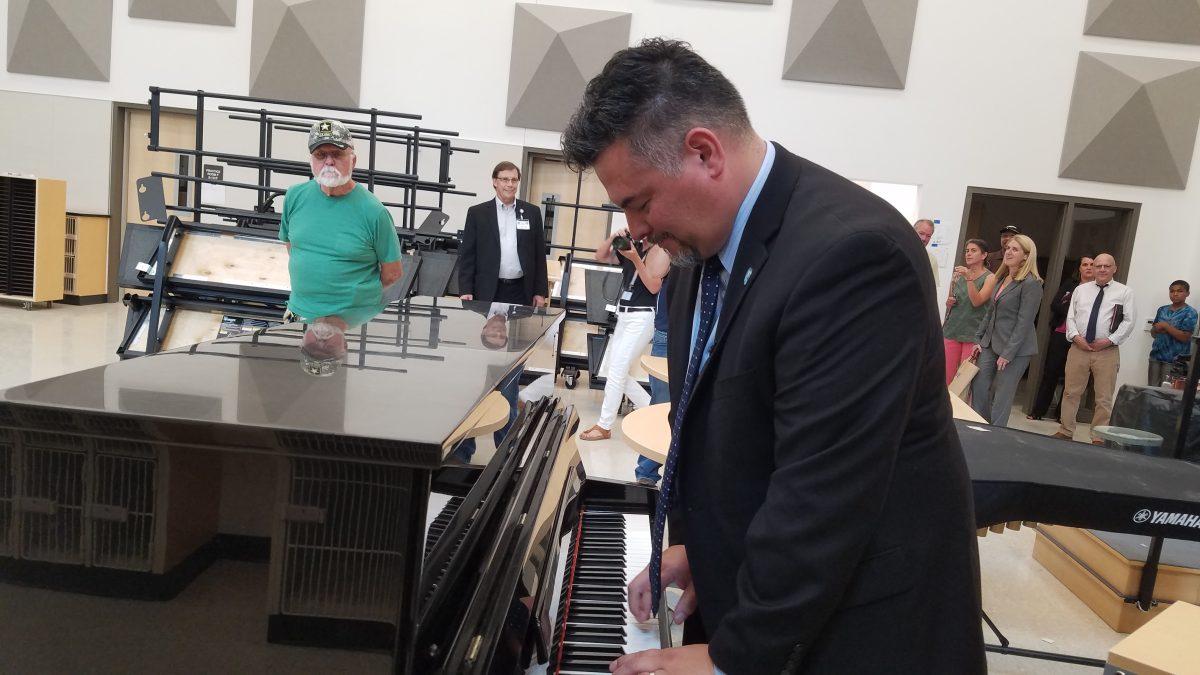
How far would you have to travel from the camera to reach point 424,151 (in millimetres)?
9031

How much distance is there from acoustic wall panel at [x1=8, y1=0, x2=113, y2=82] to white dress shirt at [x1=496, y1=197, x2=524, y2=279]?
6.34 meters

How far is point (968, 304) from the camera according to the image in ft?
21.8

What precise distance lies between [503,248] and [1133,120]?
688 cm

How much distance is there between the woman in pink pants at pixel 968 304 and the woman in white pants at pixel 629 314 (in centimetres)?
296

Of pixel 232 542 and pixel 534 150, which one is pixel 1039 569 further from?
pixel 534 150

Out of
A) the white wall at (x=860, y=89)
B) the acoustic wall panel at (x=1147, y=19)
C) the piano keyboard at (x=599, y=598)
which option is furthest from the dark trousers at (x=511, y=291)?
the acoustic wall panel at (x=1147, y=19)

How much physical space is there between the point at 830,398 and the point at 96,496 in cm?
79

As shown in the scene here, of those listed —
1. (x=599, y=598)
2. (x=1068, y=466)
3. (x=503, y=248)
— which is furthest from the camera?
(x=503, y=248)

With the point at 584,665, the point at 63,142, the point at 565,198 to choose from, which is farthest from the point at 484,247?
the point at 63,142

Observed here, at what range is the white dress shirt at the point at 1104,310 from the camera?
7.23m

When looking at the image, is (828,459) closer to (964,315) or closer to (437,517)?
(437,517)

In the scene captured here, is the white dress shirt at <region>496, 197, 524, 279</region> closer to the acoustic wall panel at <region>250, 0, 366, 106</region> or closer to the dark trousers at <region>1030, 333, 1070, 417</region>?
the acoustic wall panel at <region>250, 0, 366, 106</region>

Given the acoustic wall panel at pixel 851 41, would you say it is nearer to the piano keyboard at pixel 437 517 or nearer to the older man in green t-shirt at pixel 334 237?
the older man in green t-shirt at pixel 334 237

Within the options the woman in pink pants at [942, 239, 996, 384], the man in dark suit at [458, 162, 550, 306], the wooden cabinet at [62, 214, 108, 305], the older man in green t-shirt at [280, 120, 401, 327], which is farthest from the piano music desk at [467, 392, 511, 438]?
the wooden cabinet at [62, 214, 108, 305]
